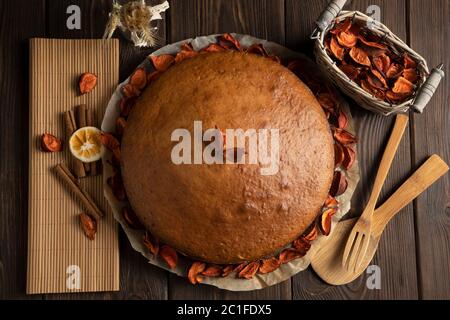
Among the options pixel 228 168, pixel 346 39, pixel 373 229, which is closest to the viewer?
pixel 228 168

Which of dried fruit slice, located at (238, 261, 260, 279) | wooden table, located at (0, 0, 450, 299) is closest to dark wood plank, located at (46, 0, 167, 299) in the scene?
wooden table, located at (0, 0, 450, 299)

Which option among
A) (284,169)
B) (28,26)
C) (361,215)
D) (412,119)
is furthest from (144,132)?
(412,119)

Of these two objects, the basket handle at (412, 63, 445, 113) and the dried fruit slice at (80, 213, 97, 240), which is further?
the dried fruit slice at (80, 213, 97, 240)

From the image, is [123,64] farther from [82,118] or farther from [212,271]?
[212,271]

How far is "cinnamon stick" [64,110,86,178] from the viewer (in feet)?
4.17

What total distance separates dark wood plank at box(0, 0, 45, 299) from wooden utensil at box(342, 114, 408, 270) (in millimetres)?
843

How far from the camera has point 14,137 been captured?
1316 millimetres

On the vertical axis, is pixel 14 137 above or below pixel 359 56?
below

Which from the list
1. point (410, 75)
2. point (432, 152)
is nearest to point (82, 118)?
point (410, 75)

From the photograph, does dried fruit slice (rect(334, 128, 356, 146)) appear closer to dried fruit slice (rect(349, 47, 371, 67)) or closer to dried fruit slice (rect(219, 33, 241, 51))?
dried fruit slice (rect(349, 47, 371, 67))

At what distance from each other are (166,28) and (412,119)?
748 mm

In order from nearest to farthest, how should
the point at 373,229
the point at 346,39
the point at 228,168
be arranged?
the point at 228,168 → the point at 346,39 → the point at 373,229

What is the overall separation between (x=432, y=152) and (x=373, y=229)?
28 centimetres

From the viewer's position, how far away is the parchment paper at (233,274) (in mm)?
1239
